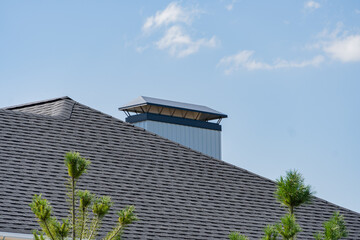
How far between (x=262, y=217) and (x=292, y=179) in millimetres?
6563

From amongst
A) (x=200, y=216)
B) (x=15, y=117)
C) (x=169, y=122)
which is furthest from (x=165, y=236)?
(x=169, y=122)

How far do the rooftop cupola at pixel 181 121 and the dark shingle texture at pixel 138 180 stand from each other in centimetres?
746

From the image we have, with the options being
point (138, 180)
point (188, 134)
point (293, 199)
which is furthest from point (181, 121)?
point (293, 199)

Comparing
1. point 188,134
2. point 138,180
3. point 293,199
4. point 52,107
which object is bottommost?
point 293,199

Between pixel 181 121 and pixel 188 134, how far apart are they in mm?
746

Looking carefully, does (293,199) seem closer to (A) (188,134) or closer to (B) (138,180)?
(B) (138,180)

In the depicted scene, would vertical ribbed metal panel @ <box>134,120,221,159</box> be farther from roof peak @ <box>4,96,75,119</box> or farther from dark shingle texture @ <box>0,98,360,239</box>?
dark shingle texture @ <box>0,98,360,239</box>

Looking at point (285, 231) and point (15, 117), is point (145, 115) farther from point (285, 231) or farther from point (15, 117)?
point (285, 231)

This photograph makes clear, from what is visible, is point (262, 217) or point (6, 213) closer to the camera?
point (6, 213)

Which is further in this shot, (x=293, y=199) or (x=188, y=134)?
(x=188, y=134)

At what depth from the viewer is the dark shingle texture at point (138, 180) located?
12.6 m

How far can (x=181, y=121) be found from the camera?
24438 mm

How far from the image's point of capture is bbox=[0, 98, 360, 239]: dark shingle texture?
496 inches

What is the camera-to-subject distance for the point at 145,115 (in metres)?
24.5
